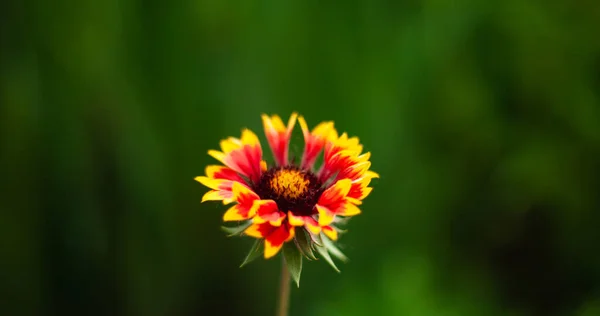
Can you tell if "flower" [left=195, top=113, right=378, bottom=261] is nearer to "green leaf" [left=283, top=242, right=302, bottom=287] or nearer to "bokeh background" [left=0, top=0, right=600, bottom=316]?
"green leaf" [left=283, top=242, right=302, bottom=287]

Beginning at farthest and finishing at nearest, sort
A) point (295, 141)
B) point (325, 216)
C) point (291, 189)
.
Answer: point (295, 141) < point (291, 189) < point (325, 216)

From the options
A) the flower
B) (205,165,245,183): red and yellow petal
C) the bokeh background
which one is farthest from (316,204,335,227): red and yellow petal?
the bokeh background

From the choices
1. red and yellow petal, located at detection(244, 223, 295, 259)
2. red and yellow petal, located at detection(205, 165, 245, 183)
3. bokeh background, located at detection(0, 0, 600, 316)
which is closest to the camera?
red and yellow petal, located at detection(244, 223, 295, 259)

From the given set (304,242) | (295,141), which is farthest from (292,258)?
(295,141)

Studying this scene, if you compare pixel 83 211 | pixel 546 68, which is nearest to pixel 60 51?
pixel 83 211

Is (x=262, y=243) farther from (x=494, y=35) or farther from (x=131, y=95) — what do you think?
(x=494, y=35)

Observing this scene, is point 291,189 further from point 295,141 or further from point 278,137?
point 295,141

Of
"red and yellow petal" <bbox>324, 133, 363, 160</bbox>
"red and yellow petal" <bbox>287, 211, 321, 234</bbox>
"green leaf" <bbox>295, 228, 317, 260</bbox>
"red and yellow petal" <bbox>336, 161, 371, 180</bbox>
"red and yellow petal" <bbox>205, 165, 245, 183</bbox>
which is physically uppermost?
"red and yellow petal" <bbox>324, 133, 363, 160</bbox>

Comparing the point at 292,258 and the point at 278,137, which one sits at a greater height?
the point at 278,137
